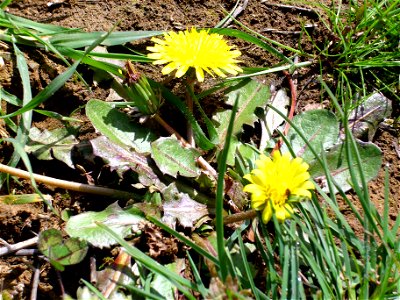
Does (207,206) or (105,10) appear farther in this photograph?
(105,10)

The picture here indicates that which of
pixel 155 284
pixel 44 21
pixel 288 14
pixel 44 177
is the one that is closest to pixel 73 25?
pixel 44 21

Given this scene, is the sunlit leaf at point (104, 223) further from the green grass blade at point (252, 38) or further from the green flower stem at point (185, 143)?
the green grass blade at point (252, 38)

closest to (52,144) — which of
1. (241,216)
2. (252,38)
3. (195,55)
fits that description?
(195,55)

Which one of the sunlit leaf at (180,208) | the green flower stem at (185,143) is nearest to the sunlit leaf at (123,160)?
the sunlit leaf at (180,208)

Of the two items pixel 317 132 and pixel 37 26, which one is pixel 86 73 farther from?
pixel 317 132

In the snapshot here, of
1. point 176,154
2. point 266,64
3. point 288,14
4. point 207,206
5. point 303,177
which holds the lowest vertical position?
point 207,206

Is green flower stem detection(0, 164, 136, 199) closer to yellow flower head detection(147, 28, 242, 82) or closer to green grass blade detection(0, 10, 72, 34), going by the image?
yellow flower head detection(147, 28, 242, 82)

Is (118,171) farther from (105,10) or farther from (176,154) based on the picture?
(105,10)
